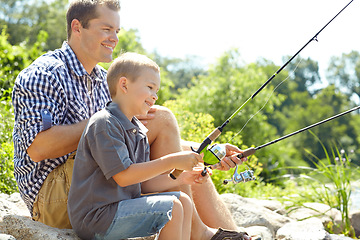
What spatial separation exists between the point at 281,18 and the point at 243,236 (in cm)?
698

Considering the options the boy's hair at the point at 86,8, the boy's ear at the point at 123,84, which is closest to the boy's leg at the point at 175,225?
the boy's ear at the point at 123,84

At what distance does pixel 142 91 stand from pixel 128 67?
13 cm

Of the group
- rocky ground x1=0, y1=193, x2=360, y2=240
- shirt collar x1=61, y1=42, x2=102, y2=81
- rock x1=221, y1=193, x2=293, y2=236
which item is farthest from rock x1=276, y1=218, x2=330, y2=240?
shirt collar x1=61, y1=42, x2=102, y2=81

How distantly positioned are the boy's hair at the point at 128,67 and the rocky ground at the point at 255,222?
0.73 m

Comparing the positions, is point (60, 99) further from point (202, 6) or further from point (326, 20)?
point (202, 6)

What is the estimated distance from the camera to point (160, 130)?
265 cm

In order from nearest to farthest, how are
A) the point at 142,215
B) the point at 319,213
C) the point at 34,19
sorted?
the point at 142,215, the point at 319,213, the point at 34,19

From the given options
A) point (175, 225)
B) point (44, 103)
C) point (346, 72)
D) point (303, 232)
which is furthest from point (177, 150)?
point (346, 72)

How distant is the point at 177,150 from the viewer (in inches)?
103

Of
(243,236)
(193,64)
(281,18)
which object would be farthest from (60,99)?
(193,64)

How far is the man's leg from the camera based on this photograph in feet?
8.69

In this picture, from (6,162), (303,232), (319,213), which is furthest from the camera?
(319,213)

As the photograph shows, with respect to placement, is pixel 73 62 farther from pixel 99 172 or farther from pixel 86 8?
pixel 99 172

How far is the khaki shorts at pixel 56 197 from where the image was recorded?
2.42 metres
